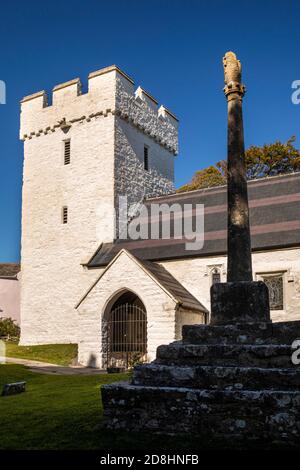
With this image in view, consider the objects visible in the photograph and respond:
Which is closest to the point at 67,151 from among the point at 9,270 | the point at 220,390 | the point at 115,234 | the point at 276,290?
the point at 115,234

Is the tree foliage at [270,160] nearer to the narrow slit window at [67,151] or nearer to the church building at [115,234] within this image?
the church building at [115,234]

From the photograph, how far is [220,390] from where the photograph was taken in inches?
192

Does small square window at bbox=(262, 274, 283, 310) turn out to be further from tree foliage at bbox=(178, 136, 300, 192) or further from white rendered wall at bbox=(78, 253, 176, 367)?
tree foliage at bbox=(178, 136, 300, 192)

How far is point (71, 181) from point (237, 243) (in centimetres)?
1806

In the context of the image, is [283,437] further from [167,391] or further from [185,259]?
[185,259]

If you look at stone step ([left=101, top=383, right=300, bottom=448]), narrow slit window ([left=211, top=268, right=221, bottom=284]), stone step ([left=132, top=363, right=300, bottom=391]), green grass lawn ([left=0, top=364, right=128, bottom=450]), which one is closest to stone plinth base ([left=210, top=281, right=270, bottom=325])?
stone step ([left=132, top=363, right=300, bottom=391])

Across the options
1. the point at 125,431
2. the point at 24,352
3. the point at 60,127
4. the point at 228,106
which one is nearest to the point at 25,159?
the point at 60,127

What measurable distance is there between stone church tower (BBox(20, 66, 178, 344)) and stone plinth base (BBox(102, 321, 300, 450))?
1557cm

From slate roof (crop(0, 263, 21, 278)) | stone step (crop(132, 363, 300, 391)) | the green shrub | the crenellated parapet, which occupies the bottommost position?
the green shrub

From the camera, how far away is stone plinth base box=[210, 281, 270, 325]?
594 centimetres

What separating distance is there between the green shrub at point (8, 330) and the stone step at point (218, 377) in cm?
2439

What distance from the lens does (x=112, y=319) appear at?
18562 millimetres

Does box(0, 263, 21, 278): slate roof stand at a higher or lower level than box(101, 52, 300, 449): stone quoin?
higher

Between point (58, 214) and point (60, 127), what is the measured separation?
14.9 feet
